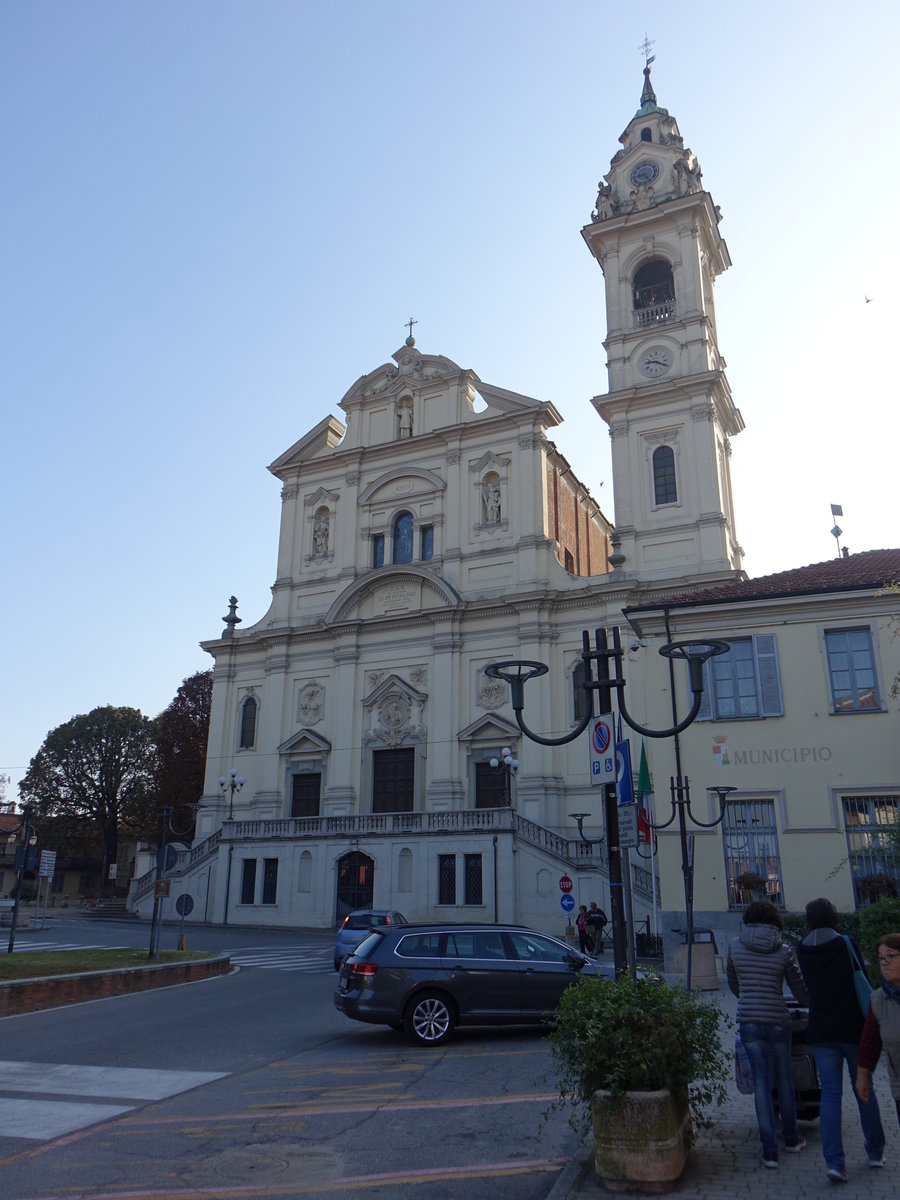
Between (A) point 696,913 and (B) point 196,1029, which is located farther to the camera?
(A) point 696,913

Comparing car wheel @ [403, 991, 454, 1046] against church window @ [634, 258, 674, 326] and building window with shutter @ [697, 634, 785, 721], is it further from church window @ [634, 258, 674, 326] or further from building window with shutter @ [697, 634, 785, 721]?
church window @ [634, 258, 674, 326]

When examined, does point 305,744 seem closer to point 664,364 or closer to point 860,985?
point 664,364

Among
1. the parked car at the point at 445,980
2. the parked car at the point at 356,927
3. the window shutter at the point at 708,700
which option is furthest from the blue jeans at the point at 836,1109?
the parked car at the point at 356,927

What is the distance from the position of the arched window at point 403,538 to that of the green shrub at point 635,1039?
39392 mm

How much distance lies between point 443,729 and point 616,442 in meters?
15.4

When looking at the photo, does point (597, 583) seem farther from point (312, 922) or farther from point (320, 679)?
point (312, 922)

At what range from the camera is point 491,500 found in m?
44.7

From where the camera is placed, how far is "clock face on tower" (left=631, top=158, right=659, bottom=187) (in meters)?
48.3

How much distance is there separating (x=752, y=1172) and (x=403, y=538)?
40998mm

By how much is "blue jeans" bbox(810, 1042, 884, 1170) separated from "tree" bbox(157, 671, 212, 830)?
53177 millimetres

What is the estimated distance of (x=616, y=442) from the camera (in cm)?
4338

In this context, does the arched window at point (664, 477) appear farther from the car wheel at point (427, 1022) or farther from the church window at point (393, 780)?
the car wheel at point (427, 1022)

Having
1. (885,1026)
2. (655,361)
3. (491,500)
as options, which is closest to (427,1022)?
(885,1026)

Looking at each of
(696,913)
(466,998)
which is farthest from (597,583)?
(466,998)
